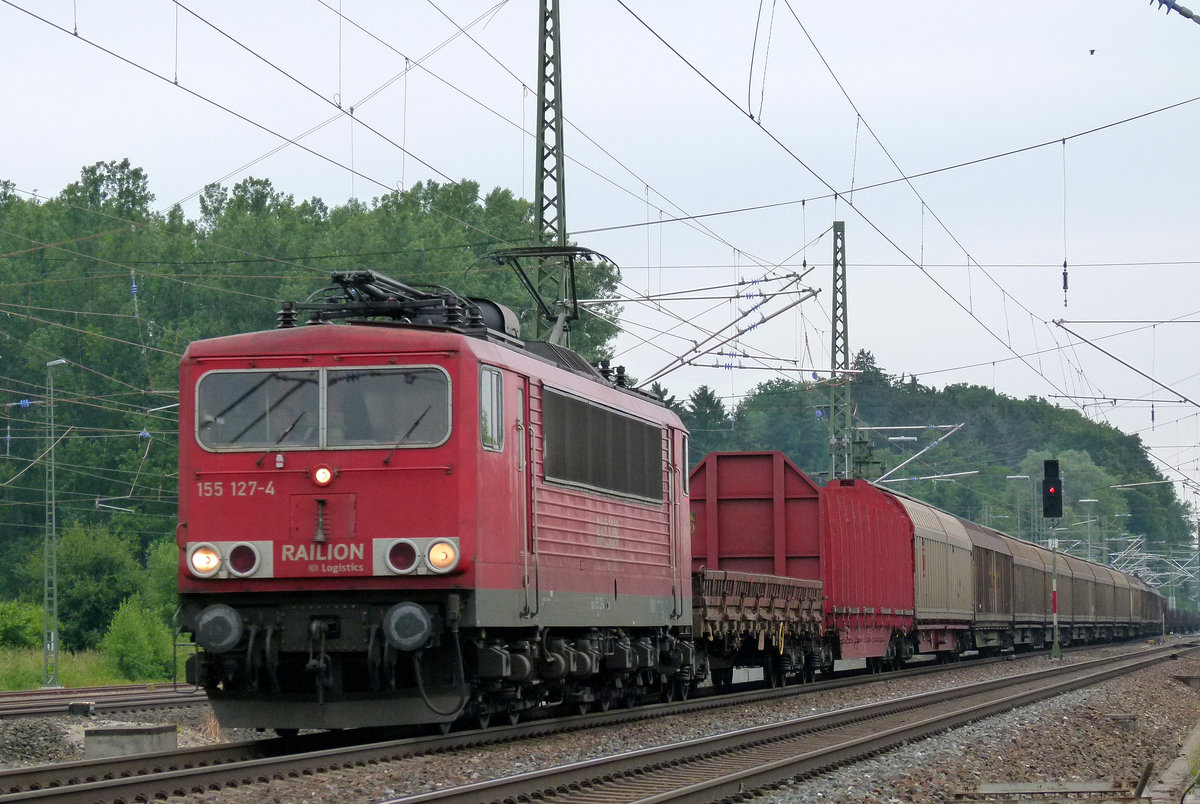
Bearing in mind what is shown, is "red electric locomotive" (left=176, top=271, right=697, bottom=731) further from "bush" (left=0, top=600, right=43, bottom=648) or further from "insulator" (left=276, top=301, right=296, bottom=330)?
"bush" (left=0, top=600, right=43, bottom=648)

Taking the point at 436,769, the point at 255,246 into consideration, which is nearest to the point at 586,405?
the point at 436,769

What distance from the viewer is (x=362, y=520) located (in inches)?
523

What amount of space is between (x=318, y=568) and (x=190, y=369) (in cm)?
222

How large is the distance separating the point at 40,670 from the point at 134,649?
619 cm

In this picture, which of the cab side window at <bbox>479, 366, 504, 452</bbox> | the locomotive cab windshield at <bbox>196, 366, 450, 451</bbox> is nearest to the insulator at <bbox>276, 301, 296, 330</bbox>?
the locomotive cab windshield at <bbox>196, 366, 450, 451</bbox>

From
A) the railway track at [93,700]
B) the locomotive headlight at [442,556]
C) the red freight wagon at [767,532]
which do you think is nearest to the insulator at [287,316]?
the locomotive headlight at [442,556]

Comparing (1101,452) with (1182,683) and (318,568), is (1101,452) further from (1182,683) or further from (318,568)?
(318,568)

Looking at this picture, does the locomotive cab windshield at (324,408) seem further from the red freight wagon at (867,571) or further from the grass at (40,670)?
the grass at (40,670)

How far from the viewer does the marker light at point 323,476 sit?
1341 cm

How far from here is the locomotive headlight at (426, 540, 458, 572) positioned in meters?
13.1

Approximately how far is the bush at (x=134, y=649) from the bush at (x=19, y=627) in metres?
3.18

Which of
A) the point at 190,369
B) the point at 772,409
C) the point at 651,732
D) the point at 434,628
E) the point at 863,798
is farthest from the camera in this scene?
the point at 772,409

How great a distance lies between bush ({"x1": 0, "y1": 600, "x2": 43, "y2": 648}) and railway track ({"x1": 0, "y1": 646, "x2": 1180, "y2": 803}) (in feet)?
109

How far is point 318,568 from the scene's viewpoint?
1323 centimetres
